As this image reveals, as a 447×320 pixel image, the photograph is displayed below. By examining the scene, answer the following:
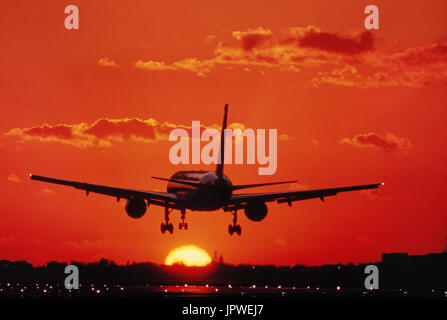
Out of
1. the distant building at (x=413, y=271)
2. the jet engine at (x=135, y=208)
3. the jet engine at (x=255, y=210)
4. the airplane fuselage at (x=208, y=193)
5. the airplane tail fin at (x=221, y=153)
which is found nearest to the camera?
the airplane fuselage at (x=208, y=193)

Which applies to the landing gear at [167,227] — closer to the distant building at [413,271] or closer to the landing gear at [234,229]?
the landing gear at [234,229]

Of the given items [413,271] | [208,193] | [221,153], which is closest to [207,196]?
[208,193]

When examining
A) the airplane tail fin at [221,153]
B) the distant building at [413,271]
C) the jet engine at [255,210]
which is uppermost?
the airplane tail fin at [221,153]

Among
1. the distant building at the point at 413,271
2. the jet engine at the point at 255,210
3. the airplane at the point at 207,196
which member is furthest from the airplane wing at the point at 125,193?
the distant building at the point at 413,271

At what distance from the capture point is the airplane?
9481 centimetres

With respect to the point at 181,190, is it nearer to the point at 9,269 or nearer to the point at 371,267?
the point at 371,267

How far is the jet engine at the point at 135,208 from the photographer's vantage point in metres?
101

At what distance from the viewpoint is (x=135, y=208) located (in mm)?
100812
